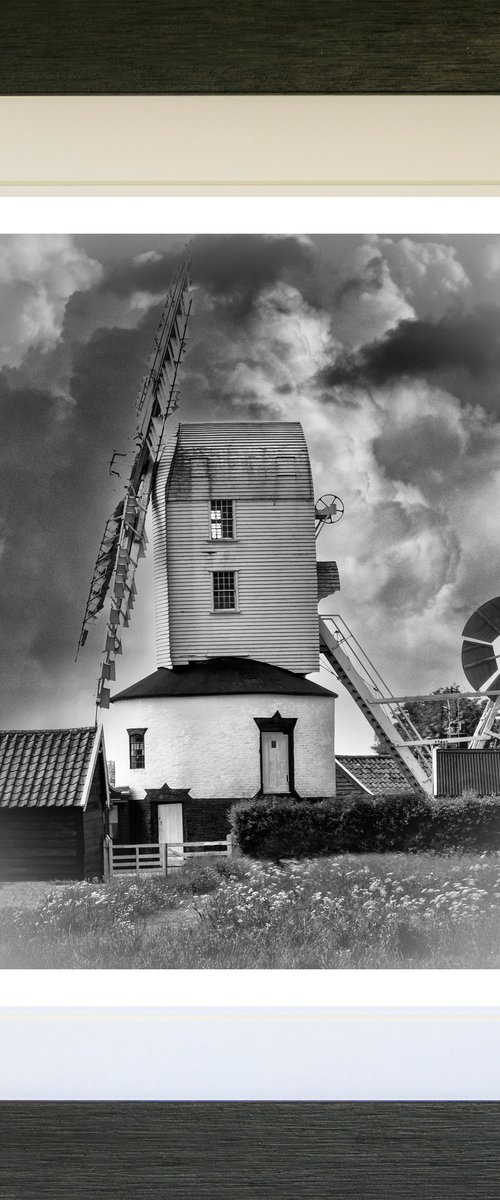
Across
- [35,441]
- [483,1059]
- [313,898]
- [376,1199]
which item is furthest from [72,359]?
[376,1199]

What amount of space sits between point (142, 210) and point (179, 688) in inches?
116

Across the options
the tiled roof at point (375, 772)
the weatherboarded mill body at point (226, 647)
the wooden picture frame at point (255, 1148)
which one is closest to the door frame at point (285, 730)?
the weatherboarded mill body at point (226, 647)

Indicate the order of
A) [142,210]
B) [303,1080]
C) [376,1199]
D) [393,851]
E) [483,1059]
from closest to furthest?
[376,1199] → [303,1080] → [483,1059] → [142,210] → [393,851]

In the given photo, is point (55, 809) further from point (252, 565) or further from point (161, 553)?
point (252, 565)

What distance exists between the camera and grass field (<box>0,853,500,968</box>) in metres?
6.68

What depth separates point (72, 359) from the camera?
704 cm

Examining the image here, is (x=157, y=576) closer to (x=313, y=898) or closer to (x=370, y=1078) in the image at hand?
(x=313, y=898)

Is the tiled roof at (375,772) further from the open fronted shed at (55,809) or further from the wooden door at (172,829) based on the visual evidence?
the open fronted shed at (55,809)

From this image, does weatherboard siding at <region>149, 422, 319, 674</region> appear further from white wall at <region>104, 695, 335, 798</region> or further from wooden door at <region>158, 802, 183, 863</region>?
wooden door at <region>158, 802, 183, 863</region>

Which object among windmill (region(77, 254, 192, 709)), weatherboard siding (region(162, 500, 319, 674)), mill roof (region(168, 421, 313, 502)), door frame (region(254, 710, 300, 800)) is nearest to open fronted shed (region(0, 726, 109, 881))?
windmill (region(77, 254, 192, 709))

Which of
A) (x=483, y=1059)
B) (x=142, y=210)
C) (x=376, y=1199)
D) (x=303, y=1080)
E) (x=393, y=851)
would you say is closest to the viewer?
(x=376, y=1199)

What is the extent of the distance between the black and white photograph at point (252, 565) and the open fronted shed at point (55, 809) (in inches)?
0.7

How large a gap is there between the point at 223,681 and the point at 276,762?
62cm

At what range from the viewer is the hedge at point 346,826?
6.89 meters
